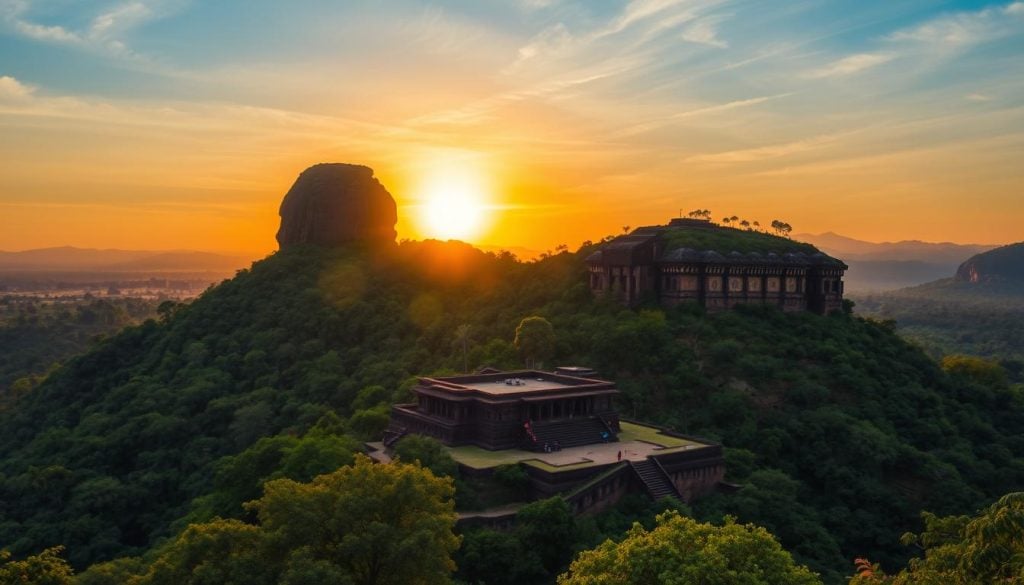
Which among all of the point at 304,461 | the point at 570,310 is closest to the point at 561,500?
the point at 304,461

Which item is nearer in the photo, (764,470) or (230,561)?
(230,561)

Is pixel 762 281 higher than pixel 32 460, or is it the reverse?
pixel 762 281

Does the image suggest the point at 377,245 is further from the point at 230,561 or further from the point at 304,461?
the point at 230,561

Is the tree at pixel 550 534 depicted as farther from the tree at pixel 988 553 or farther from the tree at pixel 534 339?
the tree at pixel 534 339

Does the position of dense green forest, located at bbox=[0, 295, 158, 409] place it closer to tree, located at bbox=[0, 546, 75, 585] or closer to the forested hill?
the forested hill

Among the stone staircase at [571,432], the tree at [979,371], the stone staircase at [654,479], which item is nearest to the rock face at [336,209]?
the stone staircase at [571,432]

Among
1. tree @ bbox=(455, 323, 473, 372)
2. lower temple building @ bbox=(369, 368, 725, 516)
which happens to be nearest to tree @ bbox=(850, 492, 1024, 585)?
lower temple building @ bbox=(369, 368, 725, 516)
